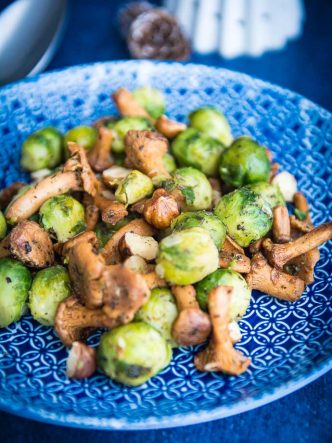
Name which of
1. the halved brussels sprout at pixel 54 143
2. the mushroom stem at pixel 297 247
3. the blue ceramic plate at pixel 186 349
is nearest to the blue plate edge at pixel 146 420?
the blue ceramic plate at pixel 186 349

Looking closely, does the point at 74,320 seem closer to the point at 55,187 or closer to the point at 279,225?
the point at 55,187

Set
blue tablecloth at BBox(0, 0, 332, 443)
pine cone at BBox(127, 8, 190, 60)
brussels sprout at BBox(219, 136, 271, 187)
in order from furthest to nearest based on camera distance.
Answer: pine cone at BBox(127, 8, 190, 60), brussels sprout at BBox(219, 136, 271, 187), blue tablecloth at BBox(0, 0, 332, 443)

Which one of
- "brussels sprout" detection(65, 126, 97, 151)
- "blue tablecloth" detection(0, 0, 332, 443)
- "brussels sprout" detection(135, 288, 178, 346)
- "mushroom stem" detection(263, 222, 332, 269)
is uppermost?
"brussels sprout" detection(65, 126, 97, 151)

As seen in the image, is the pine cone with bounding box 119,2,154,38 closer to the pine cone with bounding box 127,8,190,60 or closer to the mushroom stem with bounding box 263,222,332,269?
the pine cone with bounding box 127,8,190,60

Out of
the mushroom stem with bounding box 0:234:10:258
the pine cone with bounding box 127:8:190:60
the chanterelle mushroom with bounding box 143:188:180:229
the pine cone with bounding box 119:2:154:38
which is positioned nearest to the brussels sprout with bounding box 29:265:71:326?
the mushroom stem with bounding box 0:234:10:258

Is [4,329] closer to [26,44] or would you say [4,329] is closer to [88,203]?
[88,203]

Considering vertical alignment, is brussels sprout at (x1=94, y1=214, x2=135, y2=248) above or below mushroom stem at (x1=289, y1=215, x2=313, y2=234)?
above
